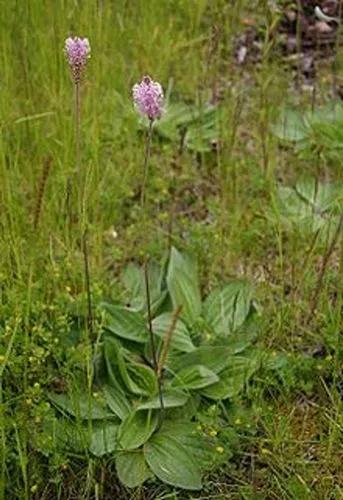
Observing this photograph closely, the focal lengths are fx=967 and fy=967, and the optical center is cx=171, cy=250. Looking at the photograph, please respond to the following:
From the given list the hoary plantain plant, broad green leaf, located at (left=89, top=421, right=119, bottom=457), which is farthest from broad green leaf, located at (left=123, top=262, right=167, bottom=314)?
broad green leaf, located at (left=89, top=421, right=119, bottom=457)

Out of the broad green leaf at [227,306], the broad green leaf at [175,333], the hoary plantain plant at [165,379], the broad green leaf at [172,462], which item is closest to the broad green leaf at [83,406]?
the hoary plantain plant at [165,379]

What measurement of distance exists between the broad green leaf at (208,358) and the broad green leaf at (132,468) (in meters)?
0.21

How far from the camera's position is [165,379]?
192 cm

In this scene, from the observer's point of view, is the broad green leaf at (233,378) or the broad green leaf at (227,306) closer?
the broad green leaf at (233,378)

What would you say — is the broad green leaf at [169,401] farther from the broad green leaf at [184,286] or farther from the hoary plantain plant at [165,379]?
the broad green leaf at [184,286]

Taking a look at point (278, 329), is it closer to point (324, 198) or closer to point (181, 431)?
point (181, 431)

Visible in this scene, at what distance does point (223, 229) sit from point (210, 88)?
26.2 inches

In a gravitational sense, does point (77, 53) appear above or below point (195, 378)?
above

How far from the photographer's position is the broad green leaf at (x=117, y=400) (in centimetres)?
183

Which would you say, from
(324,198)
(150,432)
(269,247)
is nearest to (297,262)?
(269,247)

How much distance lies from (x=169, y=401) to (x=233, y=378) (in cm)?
15

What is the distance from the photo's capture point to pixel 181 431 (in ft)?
5.91

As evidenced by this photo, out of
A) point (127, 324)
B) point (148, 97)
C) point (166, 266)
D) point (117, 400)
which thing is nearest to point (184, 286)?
point (166, 266)

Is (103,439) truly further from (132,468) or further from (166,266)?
(166,266)
